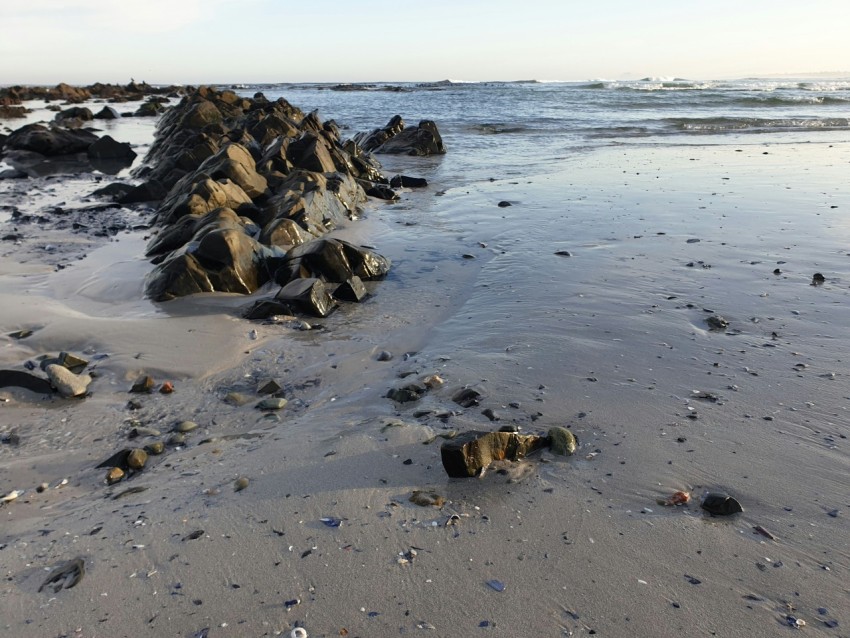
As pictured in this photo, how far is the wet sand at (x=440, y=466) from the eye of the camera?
235 centimetres

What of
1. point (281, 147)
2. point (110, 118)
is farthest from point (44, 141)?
point (110, 118)

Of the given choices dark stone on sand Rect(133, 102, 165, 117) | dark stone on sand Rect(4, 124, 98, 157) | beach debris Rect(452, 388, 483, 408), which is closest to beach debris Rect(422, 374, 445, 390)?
beach debris Rect(452, 388, 483, 408)

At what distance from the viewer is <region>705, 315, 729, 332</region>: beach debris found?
496cm

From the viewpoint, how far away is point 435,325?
215 inches

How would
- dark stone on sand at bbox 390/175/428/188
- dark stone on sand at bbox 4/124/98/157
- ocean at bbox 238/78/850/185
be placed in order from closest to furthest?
dark stone on sand at bbox 390/175/428/188, ocean at bbox 238/78/850/185, dark stone on sand at bbox 4/124/98/157

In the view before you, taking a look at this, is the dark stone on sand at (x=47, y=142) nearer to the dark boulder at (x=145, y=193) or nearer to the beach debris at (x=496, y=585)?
the dark boulder at (x=145, y=193)

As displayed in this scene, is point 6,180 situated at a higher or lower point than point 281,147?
lower

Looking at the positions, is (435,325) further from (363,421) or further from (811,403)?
(811,403)

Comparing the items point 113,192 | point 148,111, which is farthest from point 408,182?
point 148,111

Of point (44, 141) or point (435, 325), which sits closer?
point (435, 325)

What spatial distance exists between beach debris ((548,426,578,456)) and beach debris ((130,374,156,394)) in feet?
8.93

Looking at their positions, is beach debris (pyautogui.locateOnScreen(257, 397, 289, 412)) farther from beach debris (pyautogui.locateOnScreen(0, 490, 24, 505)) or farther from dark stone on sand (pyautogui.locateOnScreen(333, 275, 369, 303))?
dark stone on sand (pyautogui.locateOnScreen(333, 275, 369, 303))

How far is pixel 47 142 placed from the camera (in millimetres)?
17359

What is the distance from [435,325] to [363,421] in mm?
1845
